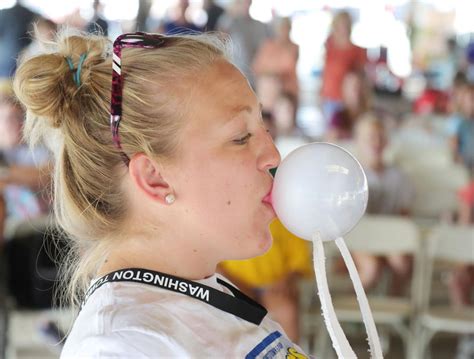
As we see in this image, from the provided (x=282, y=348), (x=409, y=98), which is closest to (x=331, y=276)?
(x=282, y=348)

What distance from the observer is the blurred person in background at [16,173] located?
3.50 metres

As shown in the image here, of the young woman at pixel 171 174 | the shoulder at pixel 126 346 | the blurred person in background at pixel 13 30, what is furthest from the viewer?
the blurred person in background at pixel 13 30

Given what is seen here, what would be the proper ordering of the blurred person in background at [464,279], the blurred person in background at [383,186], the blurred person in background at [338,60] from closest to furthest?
the blurred person in background at [464,279], the blurred person in background at [383,186], the blurred person in background at [338,60]

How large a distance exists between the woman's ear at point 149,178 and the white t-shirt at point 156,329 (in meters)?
0.13

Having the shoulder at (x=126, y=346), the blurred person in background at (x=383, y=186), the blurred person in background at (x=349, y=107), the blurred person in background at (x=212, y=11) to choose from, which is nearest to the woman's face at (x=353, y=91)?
the blurred person in background at (x=349, y=107)

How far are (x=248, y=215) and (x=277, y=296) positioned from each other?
203 centimetres

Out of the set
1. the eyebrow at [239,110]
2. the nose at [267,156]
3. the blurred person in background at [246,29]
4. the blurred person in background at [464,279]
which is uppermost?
the eyebrow at [239,110]

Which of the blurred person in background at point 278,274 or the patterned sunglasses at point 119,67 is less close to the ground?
the patterned sunglasses at point 119,67

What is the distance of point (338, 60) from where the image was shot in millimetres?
6215

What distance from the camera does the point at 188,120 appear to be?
3.41 feet

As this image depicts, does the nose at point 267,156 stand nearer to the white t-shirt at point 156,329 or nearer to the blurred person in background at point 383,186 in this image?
the white t-shirt at point 156,329

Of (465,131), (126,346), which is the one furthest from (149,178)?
(465,131)

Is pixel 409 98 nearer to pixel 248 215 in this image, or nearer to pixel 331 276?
pixel 331 276

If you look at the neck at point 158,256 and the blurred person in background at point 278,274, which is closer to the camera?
the neck at point 158,256
